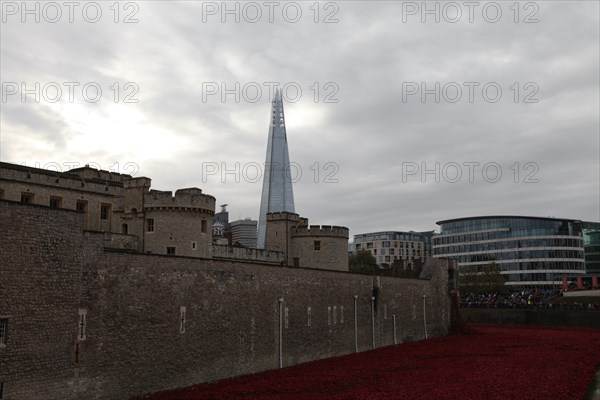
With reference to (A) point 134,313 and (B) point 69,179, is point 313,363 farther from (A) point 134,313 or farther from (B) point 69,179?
(B) point 69,179

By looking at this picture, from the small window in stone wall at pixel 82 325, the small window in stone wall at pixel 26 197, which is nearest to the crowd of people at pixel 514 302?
the small window in stone wall at pixel 26 197

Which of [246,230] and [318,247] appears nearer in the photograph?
[318,247]

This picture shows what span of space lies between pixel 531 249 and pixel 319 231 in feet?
322

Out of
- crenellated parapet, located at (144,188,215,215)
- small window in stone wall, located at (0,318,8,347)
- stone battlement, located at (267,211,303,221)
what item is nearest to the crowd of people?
stone battlement, located at (267,211,303,221)

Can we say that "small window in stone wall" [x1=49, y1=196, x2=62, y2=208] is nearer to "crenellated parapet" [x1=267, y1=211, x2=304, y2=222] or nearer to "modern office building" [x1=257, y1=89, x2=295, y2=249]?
"crenellated parapet" [x1=267, y1=211, x2=304, y2=222]

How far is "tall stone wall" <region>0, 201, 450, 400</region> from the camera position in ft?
69.6

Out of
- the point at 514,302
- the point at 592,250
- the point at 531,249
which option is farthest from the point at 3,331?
the point at 592,250

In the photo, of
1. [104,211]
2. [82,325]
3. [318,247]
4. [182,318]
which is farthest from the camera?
[318,247]

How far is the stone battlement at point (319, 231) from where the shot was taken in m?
57.7

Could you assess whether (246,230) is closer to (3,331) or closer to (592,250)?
(592,250)

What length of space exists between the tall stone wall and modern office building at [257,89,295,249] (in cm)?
9860

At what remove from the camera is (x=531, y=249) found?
5497 inches

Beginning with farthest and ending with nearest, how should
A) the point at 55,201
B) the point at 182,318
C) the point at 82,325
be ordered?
the point at 55,201
the point at 182,318
the point at 82,325

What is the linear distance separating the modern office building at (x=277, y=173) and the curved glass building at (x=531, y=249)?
160 feet
